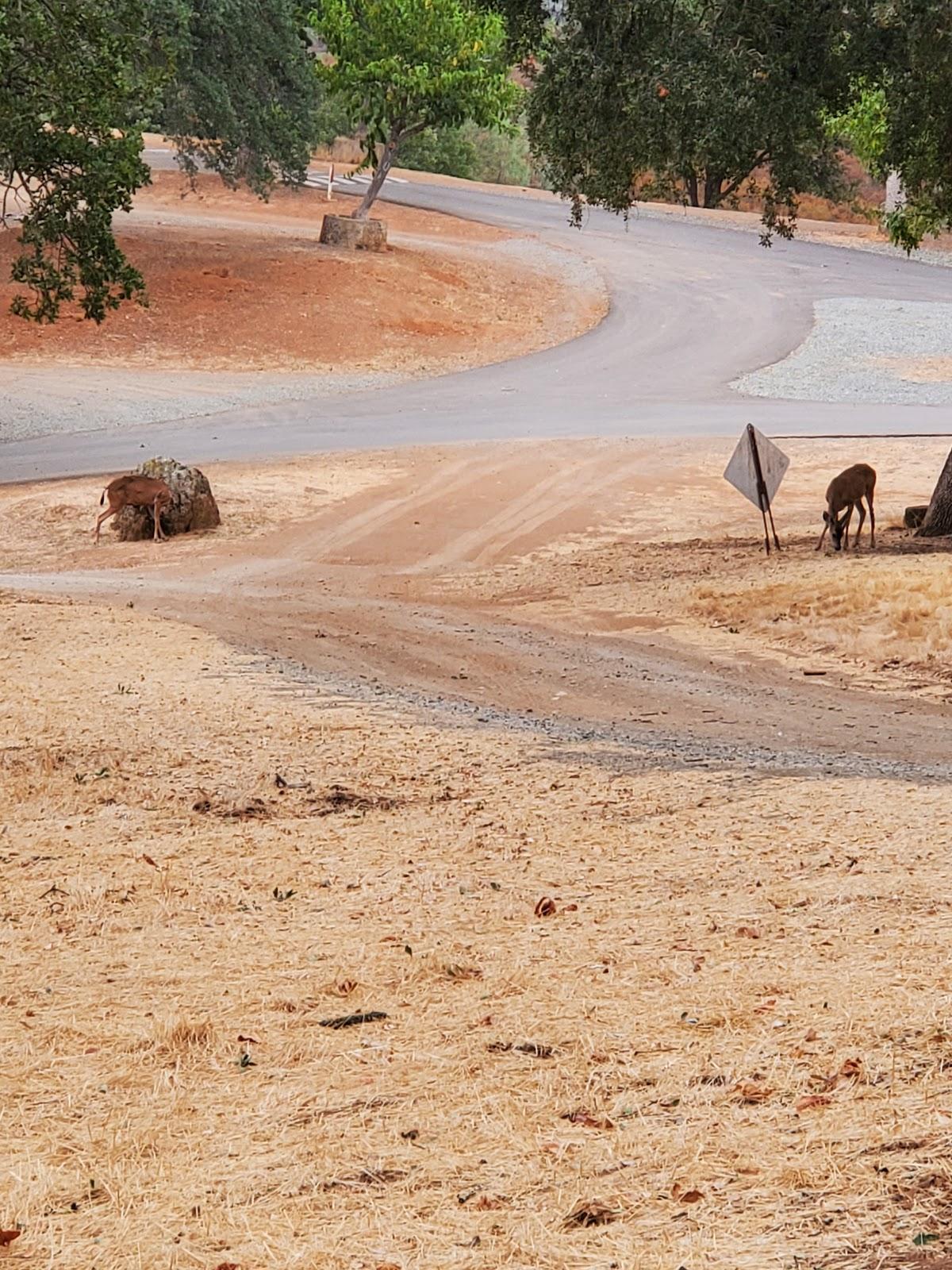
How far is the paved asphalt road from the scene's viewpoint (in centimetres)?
2772

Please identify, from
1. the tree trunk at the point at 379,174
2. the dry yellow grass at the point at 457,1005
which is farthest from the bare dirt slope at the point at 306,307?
the dry yellow grass at the point at 457,1005

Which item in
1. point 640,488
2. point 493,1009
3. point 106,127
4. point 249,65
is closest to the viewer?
point 493,1009

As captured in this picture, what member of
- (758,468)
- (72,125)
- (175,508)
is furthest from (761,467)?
(72,125)

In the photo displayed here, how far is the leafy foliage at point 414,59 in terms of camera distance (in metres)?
37.0

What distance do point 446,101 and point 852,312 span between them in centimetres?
1096

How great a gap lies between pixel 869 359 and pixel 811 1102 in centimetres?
3261

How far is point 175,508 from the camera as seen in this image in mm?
20984

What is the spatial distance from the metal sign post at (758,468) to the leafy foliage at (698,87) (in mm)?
2389

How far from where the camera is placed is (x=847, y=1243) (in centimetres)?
363

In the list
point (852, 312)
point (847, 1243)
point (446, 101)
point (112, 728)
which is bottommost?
point (112, 728)

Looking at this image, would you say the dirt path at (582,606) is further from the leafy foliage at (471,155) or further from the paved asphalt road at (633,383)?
the leafy foliage at (471,155)

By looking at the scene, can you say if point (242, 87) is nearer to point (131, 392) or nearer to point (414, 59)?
point (414, 59)

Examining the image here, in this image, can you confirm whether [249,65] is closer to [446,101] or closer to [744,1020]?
[446,101]

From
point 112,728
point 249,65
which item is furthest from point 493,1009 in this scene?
point 249,65
